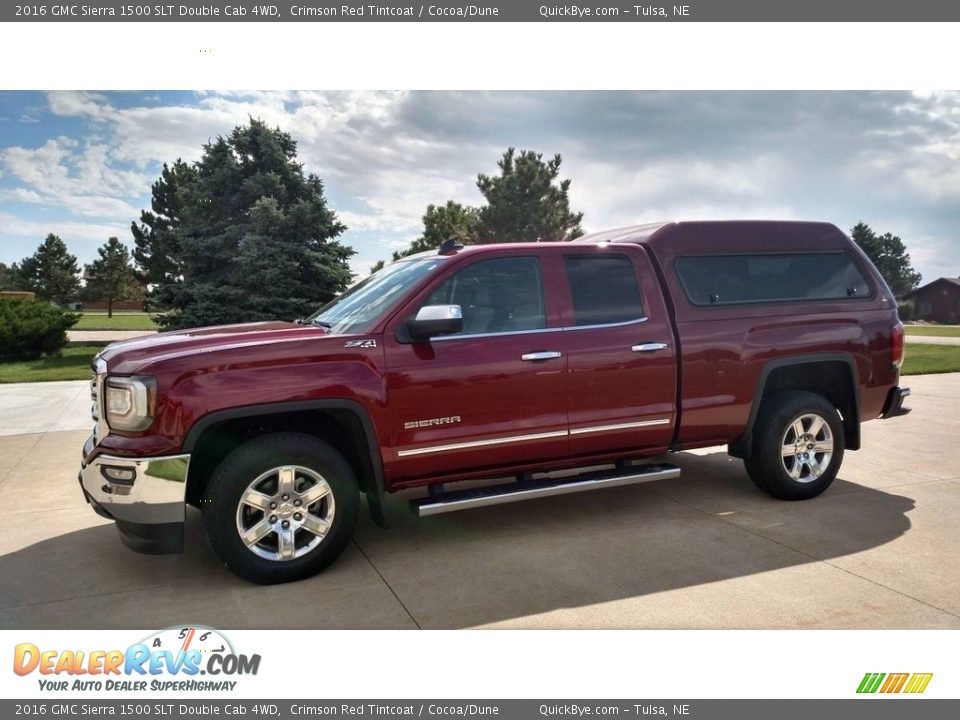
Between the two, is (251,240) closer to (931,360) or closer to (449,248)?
(449,248)

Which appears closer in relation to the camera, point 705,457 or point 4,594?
point 4,594

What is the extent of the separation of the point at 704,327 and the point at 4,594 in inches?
184

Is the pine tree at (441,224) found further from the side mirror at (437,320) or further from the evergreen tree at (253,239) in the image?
the side mirror at (437,320)

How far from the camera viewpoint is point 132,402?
3693 millimetres

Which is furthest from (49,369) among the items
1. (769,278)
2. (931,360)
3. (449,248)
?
(931,360)

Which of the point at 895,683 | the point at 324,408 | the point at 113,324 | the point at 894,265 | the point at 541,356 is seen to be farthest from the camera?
the point at 894,265

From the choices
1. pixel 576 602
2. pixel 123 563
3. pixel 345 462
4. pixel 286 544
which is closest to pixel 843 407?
pixel 576 602

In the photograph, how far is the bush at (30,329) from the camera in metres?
16.6

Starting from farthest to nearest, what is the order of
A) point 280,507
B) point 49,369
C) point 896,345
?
point 49,369, point 896,345, point 280,507

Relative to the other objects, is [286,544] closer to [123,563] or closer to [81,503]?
[123,563]

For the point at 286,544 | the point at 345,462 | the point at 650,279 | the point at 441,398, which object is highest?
the point at 650,279

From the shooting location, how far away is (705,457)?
6918 mm

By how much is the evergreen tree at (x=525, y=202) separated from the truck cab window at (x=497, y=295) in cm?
2413

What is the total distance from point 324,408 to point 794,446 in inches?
142
